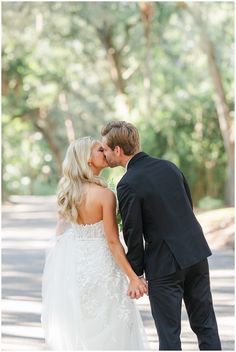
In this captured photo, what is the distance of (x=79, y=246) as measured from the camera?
5.89 metres

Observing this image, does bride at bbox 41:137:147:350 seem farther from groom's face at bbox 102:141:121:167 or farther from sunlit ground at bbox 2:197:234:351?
sunlit ground at bbox 2:197:234:351

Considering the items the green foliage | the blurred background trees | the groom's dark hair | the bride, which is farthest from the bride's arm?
the green foliage

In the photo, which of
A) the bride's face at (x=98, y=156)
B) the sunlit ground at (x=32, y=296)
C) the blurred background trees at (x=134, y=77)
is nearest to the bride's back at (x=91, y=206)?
the bride's face at (x=98, y=156)

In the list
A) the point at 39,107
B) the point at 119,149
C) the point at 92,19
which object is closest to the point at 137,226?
the point at 119,149

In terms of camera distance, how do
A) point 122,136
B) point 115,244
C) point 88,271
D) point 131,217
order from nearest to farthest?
1. point 131,217
2. point 122,136
3. point 115,244
4. point 88,271

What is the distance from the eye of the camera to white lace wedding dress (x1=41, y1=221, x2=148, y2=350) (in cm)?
580

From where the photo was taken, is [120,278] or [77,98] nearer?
[120,278]

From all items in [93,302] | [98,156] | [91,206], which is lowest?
[93,302]

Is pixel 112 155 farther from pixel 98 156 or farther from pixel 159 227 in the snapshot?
pixel 159 227

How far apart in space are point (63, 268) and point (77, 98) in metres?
38.9

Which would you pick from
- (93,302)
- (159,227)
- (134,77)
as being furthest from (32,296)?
(134,77)

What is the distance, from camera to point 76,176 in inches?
224

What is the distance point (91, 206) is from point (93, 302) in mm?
646

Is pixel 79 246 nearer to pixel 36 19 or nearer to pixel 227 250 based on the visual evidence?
pixel 227 250
